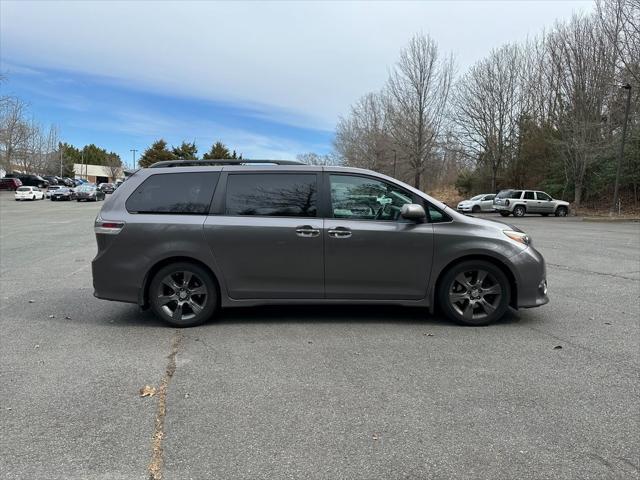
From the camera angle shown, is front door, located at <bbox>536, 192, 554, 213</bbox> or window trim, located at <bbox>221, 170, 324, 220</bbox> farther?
front door, located at <bbox>536, 192, 554, 213</bbox>

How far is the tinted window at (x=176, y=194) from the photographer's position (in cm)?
558

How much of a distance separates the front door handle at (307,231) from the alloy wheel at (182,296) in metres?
1.19

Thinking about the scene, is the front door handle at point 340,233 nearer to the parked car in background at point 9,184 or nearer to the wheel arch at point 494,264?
Result: the wheel arch at point 494,264

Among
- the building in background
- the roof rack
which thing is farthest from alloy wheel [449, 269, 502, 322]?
the building in background

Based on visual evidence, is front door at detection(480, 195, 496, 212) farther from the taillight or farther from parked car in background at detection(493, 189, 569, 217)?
the taillight

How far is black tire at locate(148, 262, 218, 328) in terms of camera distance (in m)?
5.48

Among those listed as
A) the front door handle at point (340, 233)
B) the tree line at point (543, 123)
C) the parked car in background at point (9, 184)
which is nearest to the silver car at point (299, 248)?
the front door handle at point (340, 233)

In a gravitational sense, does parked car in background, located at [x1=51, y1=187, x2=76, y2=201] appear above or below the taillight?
below

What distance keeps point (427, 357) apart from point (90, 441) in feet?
9.16

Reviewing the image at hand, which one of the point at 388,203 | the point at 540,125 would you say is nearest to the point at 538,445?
the point at 388,203

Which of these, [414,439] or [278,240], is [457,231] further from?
[414,439]

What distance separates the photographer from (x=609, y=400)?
12.0 feet

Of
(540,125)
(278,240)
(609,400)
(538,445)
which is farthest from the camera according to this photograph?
(540,125)

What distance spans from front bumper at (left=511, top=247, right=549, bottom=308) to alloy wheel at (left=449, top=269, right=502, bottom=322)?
0.23 m
